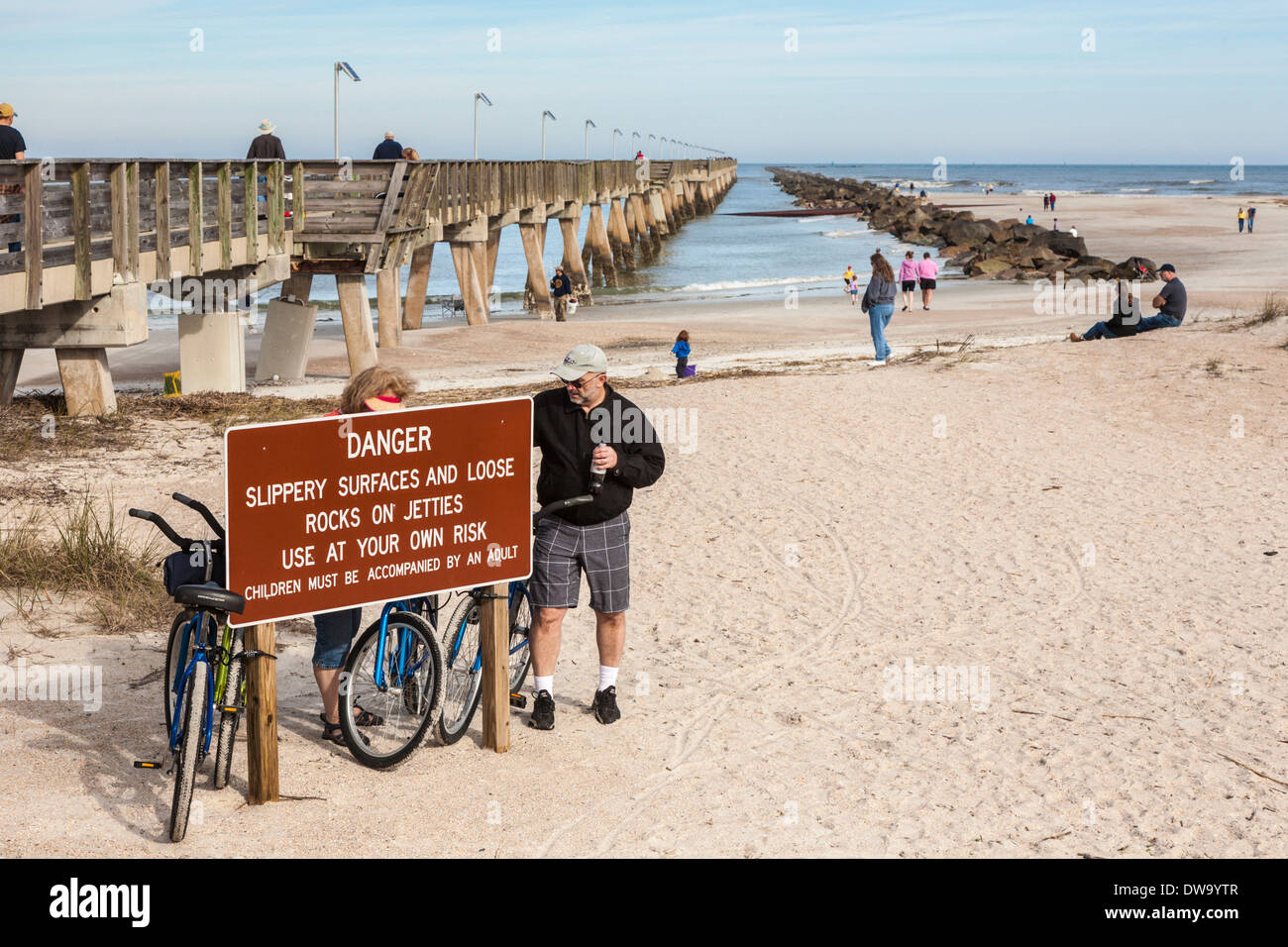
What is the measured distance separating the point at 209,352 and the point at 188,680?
11714 millimetres

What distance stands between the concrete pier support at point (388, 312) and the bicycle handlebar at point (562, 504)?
53.5 ft

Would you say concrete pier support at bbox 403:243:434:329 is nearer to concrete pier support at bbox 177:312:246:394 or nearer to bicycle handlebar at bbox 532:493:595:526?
concrete pier support at bbox 177:312:246:394

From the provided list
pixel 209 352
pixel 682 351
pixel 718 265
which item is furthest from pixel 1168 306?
pixel 718 265

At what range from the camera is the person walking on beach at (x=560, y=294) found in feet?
93.4

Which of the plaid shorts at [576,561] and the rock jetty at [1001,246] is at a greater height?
the rock jetty at [1001,246]

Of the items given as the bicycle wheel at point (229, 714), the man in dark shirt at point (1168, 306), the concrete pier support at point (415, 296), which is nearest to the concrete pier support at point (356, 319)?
the concrete pier support at point (415, 296)

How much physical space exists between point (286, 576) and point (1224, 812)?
371cm

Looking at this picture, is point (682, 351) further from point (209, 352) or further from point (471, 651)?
point (471, 651)

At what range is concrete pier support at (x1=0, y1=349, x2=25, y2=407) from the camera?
13.5 meters

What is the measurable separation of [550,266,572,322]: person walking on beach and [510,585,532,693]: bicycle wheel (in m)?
22.5

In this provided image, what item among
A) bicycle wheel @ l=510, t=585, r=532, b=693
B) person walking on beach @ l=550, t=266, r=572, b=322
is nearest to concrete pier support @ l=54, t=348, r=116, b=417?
bicycle wheel @ l=510, t=585, r=532, b=693

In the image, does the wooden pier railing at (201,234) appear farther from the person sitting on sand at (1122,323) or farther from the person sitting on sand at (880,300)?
the person sitting on sand at (1122,323)

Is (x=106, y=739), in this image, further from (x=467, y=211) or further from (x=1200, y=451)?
(x=467, y=211)

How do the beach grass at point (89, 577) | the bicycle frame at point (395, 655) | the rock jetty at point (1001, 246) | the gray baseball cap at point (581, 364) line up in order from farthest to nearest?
the rock jetty at point (1001, 246)
the beach grass at point (89, 577)
the gray baseball cap at point (581, 364)
the bicycle frame at point (395, 655)
